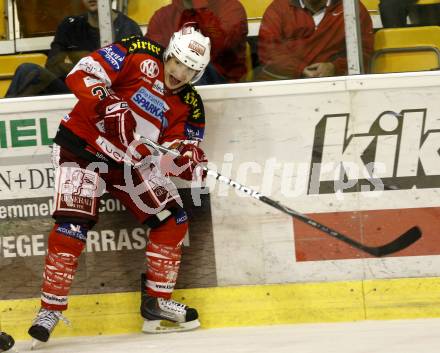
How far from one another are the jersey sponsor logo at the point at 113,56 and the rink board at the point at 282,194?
0.42m

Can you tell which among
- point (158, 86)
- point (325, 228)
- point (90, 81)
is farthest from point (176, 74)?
point (325, 228)

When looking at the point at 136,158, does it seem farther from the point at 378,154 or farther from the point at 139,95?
the point at 378,154

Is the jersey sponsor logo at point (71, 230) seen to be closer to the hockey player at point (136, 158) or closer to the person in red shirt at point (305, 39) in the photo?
the hockey player at point (136, 158)

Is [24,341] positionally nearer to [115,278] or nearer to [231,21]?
[115,278]

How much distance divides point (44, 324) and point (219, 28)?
1543 mm

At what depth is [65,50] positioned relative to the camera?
4984mm

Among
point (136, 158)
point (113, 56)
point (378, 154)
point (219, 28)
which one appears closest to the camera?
point (113, 56)

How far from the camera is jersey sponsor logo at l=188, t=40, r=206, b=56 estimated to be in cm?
465

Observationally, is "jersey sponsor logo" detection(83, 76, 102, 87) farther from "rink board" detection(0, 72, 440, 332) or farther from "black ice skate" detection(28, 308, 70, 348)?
"black ice skate" detection(28, 308, 70, 348)

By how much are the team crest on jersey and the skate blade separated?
1.11m

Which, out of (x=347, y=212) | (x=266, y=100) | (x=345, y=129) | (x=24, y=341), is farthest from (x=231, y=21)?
(x=24, y=341)

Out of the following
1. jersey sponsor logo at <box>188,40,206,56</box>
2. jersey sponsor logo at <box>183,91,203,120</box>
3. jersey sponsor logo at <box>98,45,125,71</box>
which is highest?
jersey sponsor logo at <box>188,40,206,56</box>

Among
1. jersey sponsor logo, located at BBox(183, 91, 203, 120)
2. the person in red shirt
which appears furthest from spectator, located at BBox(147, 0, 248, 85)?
jersey sponsor logo, located at BBox(183, 91, 203, 120)

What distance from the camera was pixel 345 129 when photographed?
4844 millimetres
